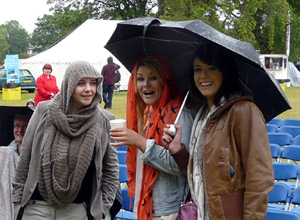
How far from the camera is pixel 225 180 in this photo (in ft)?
7.03

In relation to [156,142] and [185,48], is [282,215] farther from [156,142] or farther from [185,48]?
[185,48]

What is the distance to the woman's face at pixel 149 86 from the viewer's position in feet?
8.59

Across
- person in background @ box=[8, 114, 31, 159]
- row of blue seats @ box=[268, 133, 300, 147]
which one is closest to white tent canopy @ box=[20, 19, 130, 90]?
row of blue seats @ box=[268, 133, 300, 147]

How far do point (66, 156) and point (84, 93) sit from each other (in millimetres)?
417

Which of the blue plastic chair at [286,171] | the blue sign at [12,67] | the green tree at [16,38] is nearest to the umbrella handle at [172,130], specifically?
the blue plastic chair at [286,171]

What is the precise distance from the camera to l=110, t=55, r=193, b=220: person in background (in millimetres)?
2502

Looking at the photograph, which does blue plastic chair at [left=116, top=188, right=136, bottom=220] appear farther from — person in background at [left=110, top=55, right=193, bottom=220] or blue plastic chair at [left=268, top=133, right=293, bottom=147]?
blue plastic chair at [left=268, top=133, right=293, bottom=147]

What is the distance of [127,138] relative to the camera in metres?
2.51

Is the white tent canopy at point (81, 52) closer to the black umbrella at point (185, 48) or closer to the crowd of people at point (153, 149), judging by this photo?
the crowd of people at point (153, 149)

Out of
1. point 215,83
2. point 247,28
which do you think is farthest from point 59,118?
point 247,28

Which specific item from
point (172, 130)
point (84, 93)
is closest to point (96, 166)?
point (84, 93)

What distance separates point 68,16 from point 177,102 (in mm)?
38663

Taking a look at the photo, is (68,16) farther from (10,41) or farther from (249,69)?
(10,41)

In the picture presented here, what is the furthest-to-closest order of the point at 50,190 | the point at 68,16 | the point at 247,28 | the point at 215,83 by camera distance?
the point at 68,16 → the point at 247,28 → the point at 50,190 → the point at 215,83
